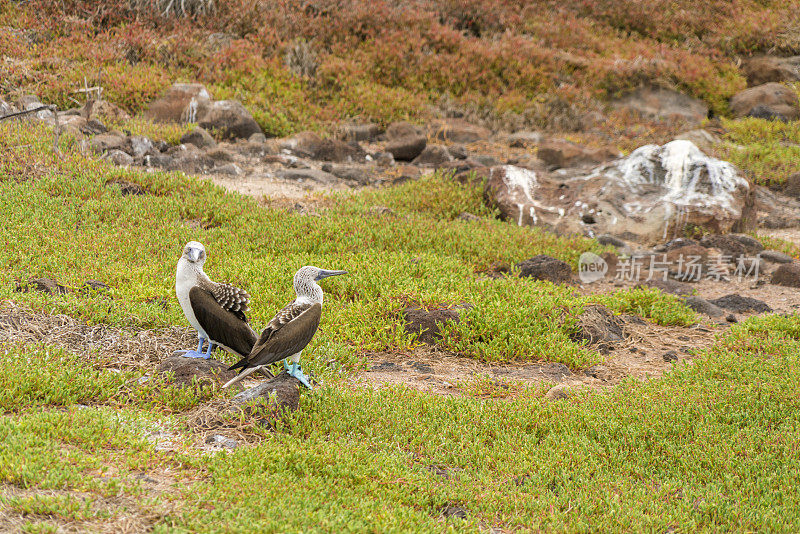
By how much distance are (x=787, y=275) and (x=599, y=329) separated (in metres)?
4.29

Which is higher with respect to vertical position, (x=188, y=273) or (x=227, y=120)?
(x=188, y=273)

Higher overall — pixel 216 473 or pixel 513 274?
pixel 216 473

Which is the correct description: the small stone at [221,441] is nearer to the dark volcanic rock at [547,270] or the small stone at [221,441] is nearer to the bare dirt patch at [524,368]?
the bare dirt patch at [524,368]

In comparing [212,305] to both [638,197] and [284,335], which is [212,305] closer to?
[284,335]

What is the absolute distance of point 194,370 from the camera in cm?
590

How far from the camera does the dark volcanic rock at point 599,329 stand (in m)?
8.38

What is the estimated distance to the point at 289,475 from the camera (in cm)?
459

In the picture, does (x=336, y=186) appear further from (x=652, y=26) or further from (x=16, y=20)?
(x=652, y=26)

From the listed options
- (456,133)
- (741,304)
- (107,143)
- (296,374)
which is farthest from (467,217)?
(296,374)

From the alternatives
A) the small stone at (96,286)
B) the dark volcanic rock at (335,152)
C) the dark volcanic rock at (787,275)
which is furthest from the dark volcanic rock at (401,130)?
the small stone at (96,286)

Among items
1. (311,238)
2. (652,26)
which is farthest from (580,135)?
(311,238)

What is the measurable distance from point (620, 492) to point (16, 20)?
19.0m

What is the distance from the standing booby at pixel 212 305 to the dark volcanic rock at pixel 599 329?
425 centimetres

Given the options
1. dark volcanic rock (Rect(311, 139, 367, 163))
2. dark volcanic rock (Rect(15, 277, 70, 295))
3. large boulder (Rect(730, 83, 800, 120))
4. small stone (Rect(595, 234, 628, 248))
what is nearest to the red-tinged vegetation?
large boulder (Rect(730, 83, 800, 120))
